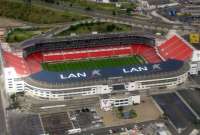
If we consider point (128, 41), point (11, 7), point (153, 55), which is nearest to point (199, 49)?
point (153, 55)

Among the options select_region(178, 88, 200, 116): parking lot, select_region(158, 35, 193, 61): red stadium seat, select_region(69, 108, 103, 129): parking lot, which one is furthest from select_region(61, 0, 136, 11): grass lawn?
select_region(69, 108, 103, 129): parking lot

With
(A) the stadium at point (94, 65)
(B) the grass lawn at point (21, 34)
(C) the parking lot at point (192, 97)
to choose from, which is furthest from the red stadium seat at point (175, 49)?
(B) the grass lawn at point (21, 34)

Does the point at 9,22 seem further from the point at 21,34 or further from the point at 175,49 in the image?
the point at 175,49

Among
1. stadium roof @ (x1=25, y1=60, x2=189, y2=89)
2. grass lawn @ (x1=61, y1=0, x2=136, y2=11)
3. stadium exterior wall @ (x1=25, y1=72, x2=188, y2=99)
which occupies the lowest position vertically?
stadium exterior wall @ (x1=25, y1=72, x2=188, y2=99)

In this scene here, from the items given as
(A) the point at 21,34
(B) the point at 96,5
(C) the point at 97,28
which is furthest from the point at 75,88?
(B) the point at 96,5

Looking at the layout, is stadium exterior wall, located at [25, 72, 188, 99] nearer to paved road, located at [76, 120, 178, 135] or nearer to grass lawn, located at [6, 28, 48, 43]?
paved road, located at [76, 120, 178, 135]

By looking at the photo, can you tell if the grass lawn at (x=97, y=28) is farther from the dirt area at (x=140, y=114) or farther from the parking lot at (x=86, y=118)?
the parking lot at (x=86, y=118)
